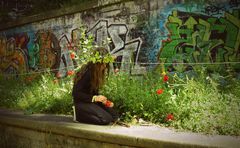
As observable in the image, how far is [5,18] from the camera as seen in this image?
1438 centimetres

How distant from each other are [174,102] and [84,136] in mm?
1568

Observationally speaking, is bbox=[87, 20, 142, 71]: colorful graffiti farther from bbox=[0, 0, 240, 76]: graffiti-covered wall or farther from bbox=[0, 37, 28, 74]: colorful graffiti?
bbox=[0, 37, 28, 74]: colorful graffiti

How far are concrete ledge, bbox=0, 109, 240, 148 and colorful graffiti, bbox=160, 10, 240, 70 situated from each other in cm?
279

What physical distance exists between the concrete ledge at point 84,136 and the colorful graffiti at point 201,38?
2785 millimetres

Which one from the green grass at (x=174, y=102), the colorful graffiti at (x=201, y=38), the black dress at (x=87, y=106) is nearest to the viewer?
the green grass at (x=174, y=102)

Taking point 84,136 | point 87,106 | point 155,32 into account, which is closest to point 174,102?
point 87,106

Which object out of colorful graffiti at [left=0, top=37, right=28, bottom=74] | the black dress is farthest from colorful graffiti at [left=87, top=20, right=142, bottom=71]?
colorful graffiti at [left=0, top=37, right=28, bottom=74]

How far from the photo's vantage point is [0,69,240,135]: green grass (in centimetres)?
429

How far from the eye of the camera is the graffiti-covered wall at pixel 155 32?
6.46 m

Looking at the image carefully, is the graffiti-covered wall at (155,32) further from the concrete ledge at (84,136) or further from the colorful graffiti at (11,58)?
the concrete ledge at (84,136)

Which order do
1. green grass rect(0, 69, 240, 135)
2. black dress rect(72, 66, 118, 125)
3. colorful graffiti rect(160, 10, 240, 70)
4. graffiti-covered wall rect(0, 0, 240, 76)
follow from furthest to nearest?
graffiti-covered wall rect(0, 0, 240, 76) < colorful graffiti rect(160, 10, 240, 70) < black dress rect(72, 66, 118, 125) < green grass rect(0, 69, 240, 135)

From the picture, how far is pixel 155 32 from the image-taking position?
752cm

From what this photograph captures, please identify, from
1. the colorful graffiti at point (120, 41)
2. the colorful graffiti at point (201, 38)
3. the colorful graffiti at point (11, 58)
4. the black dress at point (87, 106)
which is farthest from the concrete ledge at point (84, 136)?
the colorful graffiti at point (11, 58)

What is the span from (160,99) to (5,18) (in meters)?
11.6
